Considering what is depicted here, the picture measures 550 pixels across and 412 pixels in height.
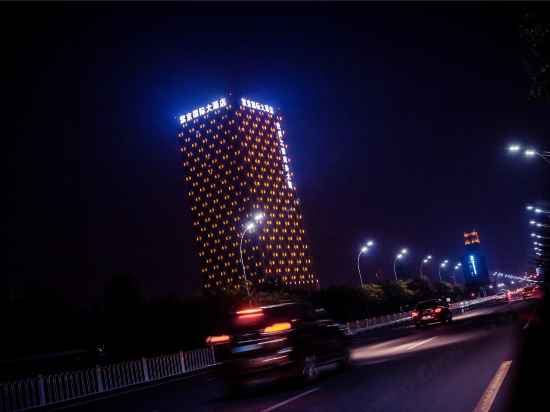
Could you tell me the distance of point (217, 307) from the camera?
39.2m

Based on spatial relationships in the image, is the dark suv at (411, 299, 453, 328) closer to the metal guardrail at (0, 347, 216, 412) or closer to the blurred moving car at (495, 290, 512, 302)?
the metal guardrail at (0, 347, 216, 412)

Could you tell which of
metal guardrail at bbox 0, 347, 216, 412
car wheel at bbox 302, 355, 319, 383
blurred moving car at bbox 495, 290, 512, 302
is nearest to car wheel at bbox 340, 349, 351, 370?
car wheel at bbox 302, 355, 319, 383

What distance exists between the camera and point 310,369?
12234 millimetres

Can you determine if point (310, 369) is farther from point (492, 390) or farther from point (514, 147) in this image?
point (514, 147)

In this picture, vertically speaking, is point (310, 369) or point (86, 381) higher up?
point (310, 369)

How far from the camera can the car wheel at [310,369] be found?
12016 mm

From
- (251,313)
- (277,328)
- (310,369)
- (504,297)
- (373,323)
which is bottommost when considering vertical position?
(504,297)

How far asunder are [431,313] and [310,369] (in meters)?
20.3

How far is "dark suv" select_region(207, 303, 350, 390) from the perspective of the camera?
1142cm

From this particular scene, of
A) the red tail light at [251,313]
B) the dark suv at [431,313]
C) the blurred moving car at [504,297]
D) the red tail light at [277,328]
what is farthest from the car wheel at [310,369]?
the blurred moving car at [504,297]

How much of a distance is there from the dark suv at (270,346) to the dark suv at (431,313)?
19434 mm

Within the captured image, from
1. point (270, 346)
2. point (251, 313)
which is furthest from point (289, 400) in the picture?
point (251, 313)

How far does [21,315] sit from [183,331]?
39.8 feet

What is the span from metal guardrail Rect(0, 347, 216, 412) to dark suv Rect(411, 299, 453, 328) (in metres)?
12.7
